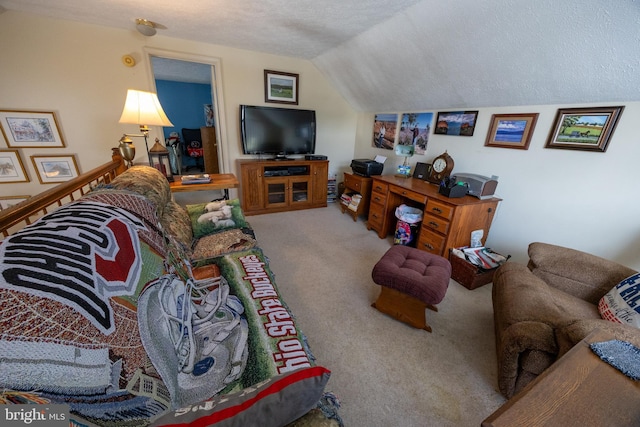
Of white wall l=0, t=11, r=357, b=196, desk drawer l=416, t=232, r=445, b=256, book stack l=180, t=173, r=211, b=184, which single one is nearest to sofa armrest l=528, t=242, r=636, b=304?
desk drawer l=416, t=232, r=445, b=256

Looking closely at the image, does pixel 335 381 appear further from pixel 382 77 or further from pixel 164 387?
pixel 382 77

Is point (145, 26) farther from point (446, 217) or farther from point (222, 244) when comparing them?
point (446, 217)

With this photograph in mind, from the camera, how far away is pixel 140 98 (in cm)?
188

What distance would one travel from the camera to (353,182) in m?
3.41

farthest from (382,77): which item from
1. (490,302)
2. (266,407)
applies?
(266,407)

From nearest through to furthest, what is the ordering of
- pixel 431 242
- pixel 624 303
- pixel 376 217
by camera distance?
pixel 624 303 < pixel 431 242 < pixel 376 217

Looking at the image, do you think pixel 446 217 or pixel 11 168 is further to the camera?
pixel 11 168

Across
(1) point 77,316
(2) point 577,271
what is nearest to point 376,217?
(2) point 577,271

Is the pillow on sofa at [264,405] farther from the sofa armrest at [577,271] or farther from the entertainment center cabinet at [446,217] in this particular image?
the entertainment center cabinet at [446,217]

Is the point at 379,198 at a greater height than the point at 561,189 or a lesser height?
lesser

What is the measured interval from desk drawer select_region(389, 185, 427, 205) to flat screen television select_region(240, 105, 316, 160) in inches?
60.7

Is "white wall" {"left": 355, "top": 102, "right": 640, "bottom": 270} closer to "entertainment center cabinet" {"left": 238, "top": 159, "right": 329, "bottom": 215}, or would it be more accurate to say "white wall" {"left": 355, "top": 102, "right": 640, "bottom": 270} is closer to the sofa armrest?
the sofa armrest

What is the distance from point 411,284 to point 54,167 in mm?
3833

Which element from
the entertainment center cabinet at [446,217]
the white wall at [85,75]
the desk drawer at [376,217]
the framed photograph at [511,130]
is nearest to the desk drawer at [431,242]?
the entertainment center cabinet at [446,217]
